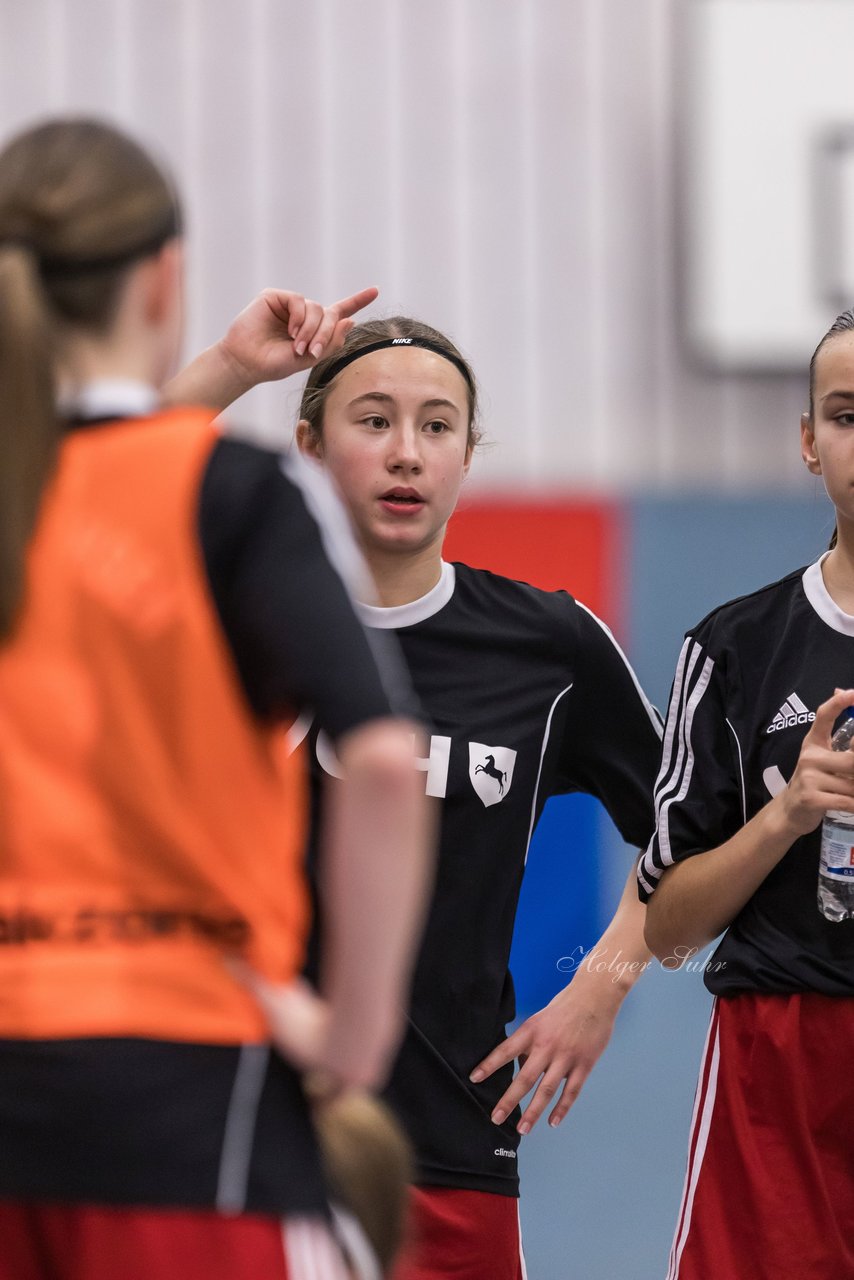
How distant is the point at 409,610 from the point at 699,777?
0.44 metres

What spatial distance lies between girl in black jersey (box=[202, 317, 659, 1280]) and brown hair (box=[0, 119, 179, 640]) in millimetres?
972

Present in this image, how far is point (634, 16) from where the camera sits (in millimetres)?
4883

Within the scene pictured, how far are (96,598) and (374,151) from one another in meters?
4.19

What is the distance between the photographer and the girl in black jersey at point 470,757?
6.59ft

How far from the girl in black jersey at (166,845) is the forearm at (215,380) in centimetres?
85

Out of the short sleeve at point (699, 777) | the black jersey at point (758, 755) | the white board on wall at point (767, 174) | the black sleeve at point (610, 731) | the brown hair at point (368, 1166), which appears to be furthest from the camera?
the white board on wall at point (767, 174)

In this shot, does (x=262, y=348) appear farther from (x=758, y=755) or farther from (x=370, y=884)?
(x=370, y=884)

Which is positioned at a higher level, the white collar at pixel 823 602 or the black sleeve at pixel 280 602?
the black sleeve at pixel 280 602

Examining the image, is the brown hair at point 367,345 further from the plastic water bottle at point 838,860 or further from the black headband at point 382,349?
the plastic water bottle at point 838,860

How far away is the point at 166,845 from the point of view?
1033 mm

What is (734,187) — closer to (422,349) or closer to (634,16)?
(634,16)

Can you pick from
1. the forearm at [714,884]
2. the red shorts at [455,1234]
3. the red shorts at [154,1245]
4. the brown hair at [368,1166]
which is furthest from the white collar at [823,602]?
the red shorts at [154,1245]

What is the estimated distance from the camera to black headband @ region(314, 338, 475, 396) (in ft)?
7.35

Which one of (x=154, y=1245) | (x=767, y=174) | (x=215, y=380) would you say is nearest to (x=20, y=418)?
(x=154, y=1245)
